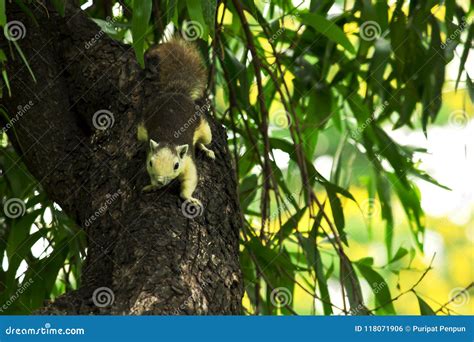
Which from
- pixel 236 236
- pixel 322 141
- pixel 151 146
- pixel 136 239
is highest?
pixel 322 141

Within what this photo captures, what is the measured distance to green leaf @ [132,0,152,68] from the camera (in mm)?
2314

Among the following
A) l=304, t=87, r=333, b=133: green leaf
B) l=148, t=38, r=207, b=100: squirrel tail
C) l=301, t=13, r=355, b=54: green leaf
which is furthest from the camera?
l=304, t=87, r=333, b=133: green leaf

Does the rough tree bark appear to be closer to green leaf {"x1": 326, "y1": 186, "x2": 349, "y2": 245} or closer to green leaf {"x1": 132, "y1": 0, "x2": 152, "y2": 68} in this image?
green leaf {"x1": 132, "y1": 0, "x2": 152, "y2": 68}

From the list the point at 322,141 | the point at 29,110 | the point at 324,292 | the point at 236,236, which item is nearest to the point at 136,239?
the point at 236,236

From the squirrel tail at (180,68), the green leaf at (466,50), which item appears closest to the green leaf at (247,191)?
the squirrel tail at (180,68)

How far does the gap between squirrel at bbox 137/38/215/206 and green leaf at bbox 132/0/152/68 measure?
0.30 metres

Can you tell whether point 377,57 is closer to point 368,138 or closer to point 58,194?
point 368,138

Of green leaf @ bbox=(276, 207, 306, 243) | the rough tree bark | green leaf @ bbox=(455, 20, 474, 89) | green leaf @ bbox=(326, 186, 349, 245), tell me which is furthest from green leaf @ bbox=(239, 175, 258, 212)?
green leaf @ bbox=(455, 20, 474, 89)

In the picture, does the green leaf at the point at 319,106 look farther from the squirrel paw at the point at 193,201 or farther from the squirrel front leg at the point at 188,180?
the squirrel paw at the point at 193,201

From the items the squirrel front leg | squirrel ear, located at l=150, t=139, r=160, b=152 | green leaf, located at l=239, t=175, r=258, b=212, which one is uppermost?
green leaf, located at l=239, t=175, r=258, b=212

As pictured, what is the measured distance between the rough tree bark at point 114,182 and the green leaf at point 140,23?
30 cm

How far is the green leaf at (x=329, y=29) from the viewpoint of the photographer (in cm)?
291

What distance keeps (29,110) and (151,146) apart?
41cm

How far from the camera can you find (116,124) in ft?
8.39
